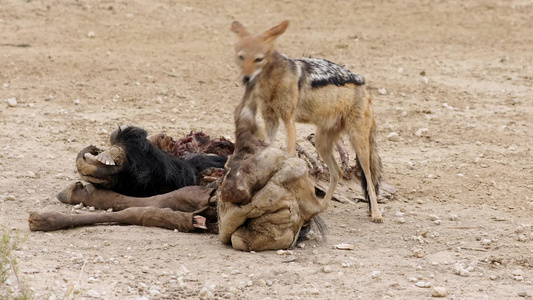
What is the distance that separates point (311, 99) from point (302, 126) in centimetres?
285

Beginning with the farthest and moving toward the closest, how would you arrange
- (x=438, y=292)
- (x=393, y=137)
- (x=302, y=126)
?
(x=302, y=126)
(x=393, y=137)
(x=438, y=292)

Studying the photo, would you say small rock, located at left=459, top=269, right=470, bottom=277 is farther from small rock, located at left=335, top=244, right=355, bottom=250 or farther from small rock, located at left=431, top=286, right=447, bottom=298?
small rock, located at left=335, top=244, right=355, bottom=250

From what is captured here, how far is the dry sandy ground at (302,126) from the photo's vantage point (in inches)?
197

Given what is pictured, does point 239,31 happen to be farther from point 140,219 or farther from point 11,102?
point 11,102

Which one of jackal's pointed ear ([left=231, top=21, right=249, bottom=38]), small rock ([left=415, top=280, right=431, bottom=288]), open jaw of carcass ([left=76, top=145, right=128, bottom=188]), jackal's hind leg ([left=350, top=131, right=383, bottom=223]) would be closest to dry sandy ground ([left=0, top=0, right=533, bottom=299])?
small rock ([left=415, top=280, right=431, bottom=288])

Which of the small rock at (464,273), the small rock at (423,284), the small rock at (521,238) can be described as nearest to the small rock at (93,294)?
the small rock at (423,284)

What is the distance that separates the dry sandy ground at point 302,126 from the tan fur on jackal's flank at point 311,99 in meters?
0.50

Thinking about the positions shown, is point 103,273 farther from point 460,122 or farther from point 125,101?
point 460,122

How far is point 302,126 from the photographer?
9.61 m

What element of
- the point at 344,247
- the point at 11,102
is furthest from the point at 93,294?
the point at 11,102

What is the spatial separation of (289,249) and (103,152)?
1.64 m

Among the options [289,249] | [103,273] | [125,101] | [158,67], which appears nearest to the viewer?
[103,273]

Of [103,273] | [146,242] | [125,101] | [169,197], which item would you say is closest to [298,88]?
[169,197]

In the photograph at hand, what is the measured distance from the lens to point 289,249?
5496 millimetres
